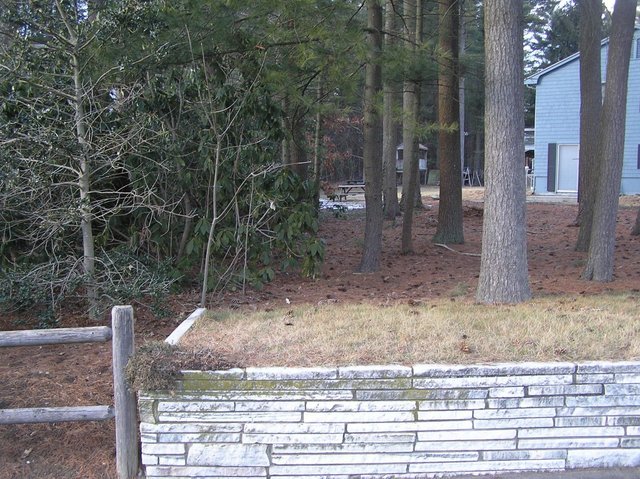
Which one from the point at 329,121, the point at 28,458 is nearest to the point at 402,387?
the point at 28,458

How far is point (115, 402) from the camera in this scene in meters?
3.77

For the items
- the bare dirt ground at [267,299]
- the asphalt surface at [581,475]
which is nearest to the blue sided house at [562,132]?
the bare dirt ground at [267,299]

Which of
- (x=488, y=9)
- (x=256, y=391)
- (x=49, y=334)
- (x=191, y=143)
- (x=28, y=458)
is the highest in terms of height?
(x=488, y=9)

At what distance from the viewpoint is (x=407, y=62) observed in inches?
340

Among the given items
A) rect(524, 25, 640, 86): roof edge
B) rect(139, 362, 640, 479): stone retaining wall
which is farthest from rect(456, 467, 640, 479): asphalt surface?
rect(524, 25, 640, 86): roof edge

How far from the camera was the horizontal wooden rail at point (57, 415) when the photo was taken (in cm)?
384

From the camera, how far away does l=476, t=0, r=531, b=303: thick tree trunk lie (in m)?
5.80

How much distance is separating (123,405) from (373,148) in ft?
19.9

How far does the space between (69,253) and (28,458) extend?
334cm

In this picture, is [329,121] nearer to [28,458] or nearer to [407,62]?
[407,62]

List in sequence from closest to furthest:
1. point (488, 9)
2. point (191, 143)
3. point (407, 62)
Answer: point (488, 9) < point (191, 143) < point (407, 62)

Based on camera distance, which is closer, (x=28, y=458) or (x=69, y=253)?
(x=28, y=458)

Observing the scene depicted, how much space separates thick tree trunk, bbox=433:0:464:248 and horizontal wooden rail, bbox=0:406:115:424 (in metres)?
8.39

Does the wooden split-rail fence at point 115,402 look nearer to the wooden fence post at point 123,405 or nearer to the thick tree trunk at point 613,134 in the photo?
the wooden fence post at point 123,405
